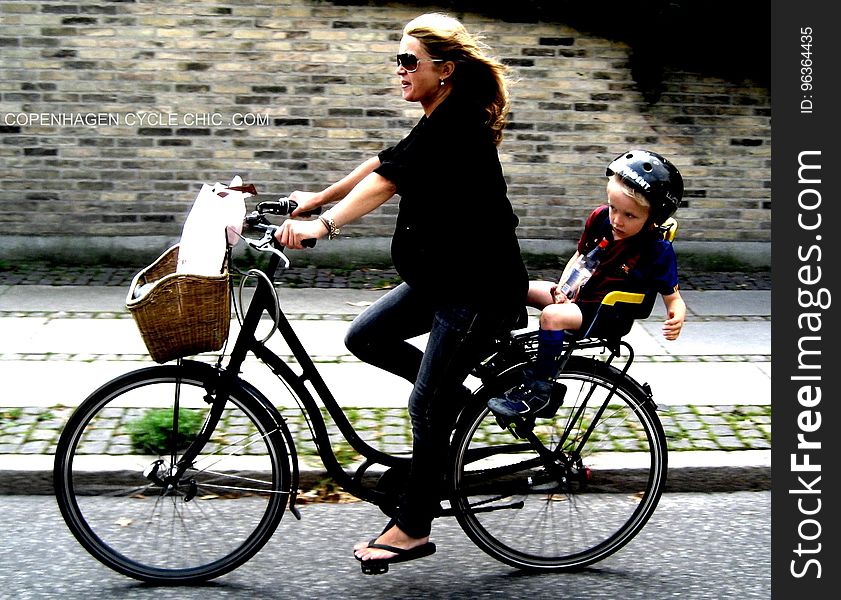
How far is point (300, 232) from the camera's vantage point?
133 inches

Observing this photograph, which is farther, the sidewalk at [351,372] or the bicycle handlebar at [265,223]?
the sidewalk at [351,372]

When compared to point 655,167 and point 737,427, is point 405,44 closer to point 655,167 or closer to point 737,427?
point 655,167

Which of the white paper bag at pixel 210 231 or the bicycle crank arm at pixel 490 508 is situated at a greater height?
the white paper bag at pixel 210 231

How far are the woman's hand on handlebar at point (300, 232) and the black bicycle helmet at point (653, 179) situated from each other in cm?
95

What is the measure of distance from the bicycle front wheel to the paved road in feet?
0.38

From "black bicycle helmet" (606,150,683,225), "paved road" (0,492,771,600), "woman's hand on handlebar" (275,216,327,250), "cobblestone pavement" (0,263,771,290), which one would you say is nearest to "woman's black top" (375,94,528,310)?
"woman's hand on handlebar" (275,216,327,250)

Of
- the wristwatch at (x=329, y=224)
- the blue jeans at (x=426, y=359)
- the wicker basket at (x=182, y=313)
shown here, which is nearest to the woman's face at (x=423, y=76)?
the wristwatch at (x=329, y=224)

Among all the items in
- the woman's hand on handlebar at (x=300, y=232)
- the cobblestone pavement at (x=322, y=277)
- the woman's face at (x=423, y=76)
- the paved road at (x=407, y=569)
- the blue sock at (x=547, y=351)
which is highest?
the woman's face at (x=423, y=76)

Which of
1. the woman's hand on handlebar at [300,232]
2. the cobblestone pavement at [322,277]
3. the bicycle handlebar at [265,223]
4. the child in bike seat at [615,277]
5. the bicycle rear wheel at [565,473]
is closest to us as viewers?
the woman's hand on handlebar at [300,232]

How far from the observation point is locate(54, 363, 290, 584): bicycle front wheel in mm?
3756

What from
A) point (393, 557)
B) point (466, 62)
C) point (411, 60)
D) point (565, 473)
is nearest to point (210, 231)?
point (411, 60)

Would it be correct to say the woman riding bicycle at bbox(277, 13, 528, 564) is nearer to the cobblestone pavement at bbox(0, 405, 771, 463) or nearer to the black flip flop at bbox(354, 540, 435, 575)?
the black flip flop at bbox(354, 540, 435, 575)

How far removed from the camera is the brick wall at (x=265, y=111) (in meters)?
8.30

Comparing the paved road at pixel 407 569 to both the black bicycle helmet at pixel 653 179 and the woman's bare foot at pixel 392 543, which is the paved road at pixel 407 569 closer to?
the woman's bare foot at pixel 392 543
